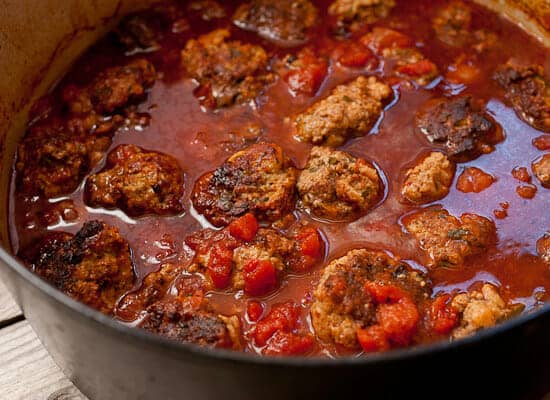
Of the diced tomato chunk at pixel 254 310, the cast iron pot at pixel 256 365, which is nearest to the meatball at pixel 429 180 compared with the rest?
the diced tomato chunk at pixel 254 310

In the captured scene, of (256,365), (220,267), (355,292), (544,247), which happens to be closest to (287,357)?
(256,365)

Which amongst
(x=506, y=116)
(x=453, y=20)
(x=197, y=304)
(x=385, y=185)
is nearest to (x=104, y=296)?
(x=197, y=304)

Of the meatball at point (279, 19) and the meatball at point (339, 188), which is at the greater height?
the meatball at point (279, 19)

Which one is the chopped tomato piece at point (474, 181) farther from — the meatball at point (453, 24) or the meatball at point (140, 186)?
the meatball at point (140, 186)

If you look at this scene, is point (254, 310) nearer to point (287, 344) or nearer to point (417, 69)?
point (287, 344)

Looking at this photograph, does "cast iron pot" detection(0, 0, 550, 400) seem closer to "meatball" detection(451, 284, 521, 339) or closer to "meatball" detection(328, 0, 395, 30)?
"meatball" detection(451, 284, 521, 339)

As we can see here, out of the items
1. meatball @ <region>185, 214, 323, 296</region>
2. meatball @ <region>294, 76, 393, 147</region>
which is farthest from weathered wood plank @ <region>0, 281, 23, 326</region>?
meatball @ <region>294, 76, 393, 147</region>
